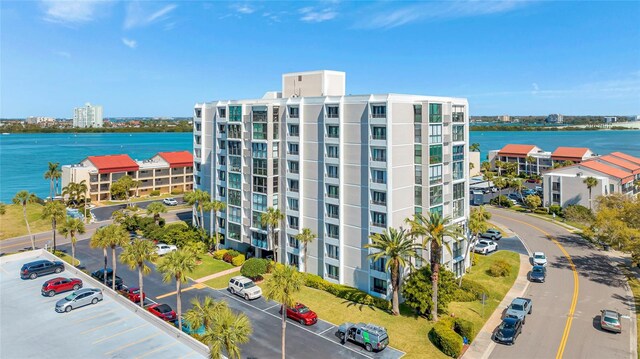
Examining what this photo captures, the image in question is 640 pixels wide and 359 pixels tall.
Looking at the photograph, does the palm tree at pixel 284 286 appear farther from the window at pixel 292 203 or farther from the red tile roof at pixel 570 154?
the red tile roof at pixel 570 154

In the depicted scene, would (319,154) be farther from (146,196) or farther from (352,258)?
(146,196)

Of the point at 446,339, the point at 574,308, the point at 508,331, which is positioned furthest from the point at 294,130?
the point at 574,308

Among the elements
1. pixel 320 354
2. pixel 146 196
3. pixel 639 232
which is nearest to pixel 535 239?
pixel 639 232

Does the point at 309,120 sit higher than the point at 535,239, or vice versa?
the point at 309,120

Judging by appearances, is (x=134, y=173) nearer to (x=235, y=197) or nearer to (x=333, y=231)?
(x=235, y=197)

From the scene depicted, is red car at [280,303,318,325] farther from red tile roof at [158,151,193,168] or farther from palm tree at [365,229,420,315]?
red tile roof at [158,151,193,168]

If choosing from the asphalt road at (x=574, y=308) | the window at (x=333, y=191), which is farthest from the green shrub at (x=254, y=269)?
the asphalt road at (x=574, y=308)
